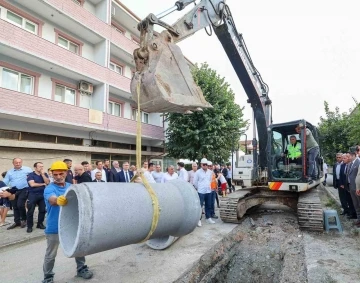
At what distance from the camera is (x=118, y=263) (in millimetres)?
4332

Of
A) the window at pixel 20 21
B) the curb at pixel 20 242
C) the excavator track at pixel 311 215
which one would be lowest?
the curb at pixel 20 242

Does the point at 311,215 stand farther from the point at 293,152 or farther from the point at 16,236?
the point at 16,236

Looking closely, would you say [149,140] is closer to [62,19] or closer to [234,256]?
[62,19]

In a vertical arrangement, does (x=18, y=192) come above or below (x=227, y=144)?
below

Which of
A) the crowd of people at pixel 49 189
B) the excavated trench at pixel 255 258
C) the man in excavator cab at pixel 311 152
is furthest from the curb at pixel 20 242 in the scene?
the man in excavator cab at pixel 311 152

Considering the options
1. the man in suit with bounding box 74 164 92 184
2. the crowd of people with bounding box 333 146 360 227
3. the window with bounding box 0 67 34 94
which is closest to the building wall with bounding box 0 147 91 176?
the window with bounding box 0 67 34 94

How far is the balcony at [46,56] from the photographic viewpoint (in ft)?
34.2

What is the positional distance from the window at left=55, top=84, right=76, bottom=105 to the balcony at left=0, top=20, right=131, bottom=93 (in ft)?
2.29

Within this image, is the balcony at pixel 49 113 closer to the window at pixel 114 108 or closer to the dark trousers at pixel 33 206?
the window at pixel 114 108

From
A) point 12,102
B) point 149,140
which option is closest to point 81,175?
→ point 12,102

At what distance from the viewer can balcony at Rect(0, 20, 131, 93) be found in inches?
411

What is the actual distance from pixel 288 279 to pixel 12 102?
36.2 feet

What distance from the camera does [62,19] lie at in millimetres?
13000

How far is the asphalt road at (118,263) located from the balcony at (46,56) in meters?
8.41
